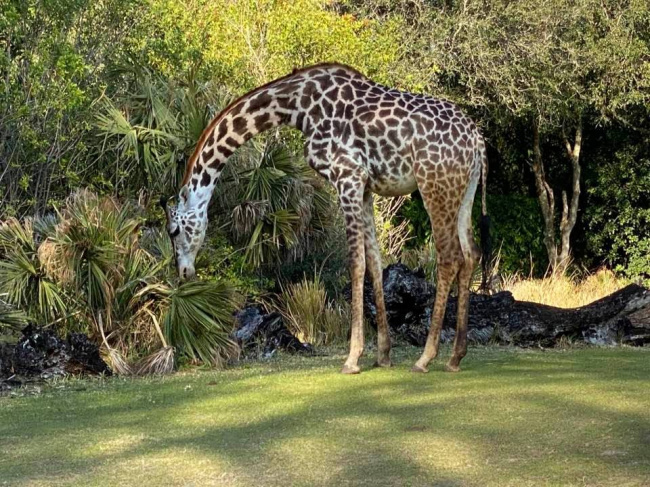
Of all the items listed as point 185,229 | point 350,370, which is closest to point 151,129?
point 185,229

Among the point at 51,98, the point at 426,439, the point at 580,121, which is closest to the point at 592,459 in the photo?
the point at 426,439

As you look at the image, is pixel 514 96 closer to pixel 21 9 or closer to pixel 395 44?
pixel 395 44

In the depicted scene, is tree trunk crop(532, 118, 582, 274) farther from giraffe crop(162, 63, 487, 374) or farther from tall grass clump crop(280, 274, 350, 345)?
giraffe crop(162, 63, 487, 374)

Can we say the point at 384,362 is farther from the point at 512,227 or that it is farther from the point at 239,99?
the point at 512,227

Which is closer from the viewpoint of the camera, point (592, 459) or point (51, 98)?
point (592, 459)

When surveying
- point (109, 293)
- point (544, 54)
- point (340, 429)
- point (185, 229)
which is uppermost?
point (544, 54)

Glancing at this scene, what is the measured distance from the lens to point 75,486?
6535 millimetres

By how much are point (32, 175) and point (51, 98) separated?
5.43 feet

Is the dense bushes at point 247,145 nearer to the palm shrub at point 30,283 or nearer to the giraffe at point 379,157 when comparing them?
the palm shrub at point 30,283

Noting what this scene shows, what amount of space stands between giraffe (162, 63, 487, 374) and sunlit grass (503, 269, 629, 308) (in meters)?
6.93

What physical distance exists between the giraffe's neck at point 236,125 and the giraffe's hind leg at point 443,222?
5.06 ft

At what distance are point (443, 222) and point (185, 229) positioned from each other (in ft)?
9.97

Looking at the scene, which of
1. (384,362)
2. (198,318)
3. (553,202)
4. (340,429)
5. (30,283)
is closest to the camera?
(340,429)

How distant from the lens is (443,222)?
1055cm
